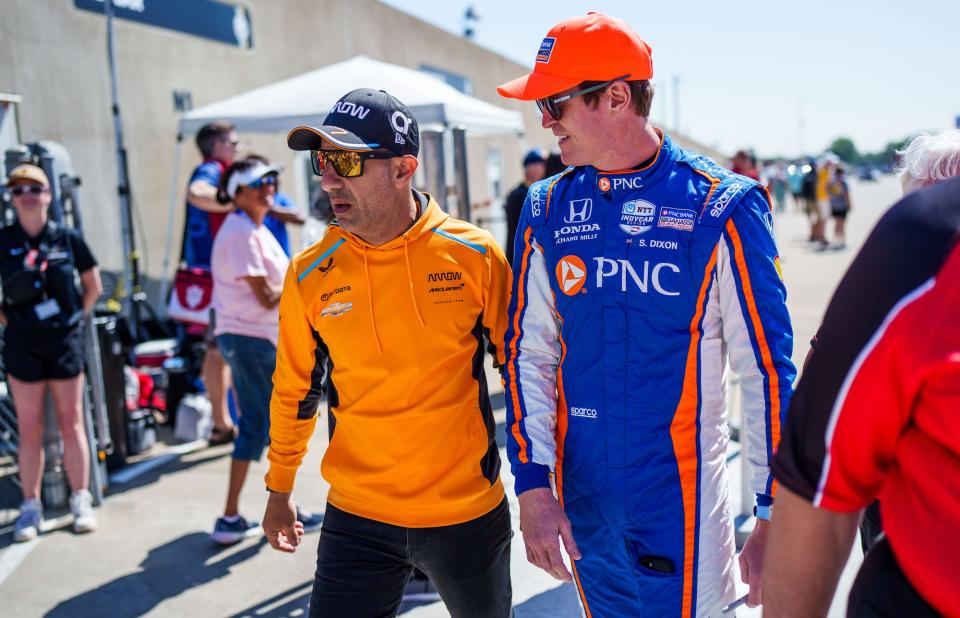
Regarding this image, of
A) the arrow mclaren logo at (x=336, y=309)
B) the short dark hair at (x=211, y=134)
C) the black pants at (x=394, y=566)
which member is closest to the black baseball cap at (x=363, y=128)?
the arrow mclaren logo at (x=336, y=309)

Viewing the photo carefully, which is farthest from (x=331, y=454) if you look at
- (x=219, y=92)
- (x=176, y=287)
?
(x=219, y=92)

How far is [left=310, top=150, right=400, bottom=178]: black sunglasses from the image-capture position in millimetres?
2434

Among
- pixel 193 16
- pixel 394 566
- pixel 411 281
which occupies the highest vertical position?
pixel 193 16

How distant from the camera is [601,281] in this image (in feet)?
6.78

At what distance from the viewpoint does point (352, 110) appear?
2461mm

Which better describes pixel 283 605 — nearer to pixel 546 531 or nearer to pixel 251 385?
pixel 251 385

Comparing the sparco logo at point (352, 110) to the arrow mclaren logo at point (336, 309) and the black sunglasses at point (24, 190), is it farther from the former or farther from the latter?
the black sunglasses at point (24, 190)

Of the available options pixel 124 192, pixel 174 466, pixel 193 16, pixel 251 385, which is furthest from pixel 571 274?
pixel 193 16

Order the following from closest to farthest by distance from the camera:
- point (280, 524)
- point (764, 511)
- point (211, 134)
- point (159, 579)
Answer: point (764, 511) < point (280, 524) < point (159, 579) < point (211, 134)

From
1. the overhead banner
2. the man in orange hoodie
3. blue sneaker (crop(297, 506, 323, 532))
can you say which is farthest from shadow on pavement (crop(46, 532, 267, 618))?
the overhead banner

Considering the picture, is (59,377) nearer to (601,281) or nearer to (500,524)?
(500,524)

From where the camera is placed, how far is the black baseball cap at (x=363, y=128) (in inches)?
94.7

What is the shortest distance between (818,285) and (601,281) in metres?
12.6

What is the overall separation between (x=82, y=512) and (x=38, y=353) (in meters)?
0.96
